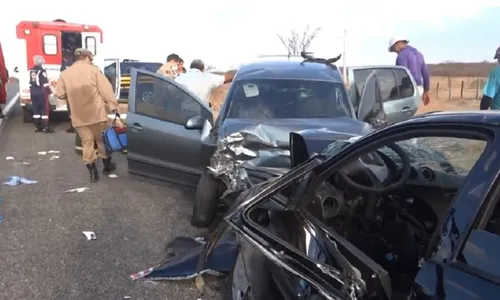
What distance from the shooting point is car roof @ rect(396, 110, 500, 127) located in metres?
2.06

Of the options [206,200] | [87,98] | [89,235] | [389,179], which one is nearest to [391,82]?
[206,200]

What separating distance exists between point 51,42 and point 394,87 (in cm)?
1138

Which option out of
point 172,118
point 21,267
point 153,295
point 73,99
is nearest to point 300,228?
point 153,295

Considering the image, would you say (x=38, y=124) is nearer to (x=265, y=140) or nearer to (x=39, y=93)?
(x=39, y=93)

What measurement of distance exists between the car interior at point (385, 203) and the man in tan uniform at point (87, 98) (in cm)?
565

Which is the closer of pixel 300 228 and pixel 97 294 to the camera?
pixel 300 228

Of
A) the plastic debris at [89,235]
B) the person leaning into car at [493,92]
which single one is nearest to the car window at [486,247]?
the plastic debris at [89,235]

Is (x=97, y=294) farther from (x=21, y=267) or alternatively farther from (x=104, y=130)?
(x=104, y=130)

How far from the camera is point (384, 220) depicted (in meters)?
3.05

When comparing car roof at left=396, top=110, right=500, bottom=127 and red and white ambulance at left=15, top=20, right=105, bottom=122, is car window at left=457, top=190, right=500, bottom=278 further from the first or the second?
red and white ambulance at left=15, top=20, right=105, bottom=122

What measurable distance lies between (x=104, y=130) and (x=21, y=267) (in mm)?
3917

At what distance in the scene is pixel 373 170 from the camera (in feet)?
10.3

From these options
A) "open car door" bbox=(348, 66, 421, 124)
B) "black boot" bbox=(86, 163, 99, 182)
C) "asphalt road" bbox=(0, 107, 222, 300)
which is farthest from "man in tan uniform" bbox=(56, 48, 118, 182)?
"open car door" bbox=(348, 66, 421, 124)

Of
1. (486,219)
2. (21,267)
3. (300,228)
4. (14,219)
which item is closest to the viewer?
(486,219)
